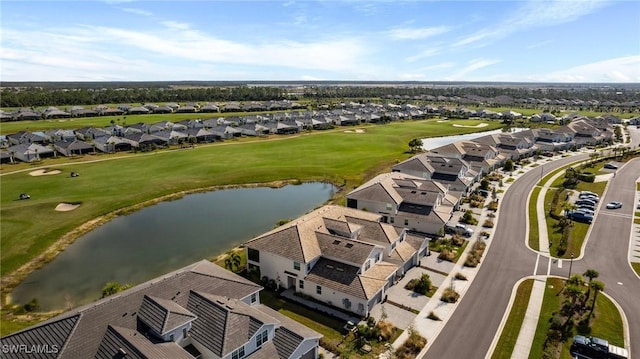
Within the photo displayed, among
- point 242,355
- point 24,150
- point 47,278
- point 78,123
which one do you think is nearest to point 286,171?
point 47,278

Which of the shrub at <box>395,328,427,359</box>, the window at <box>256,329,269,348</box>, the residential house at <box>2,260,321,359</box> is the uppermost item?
the residential house at <box>2,260,321,359</box>

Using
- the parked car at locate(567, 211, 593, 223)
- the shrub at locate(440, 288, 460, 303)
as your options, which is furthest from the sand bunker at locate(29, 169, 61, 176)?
the parked car at locate(567, 211, 593, 223)

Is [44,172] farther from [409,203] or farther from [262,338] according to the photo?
[262,338]

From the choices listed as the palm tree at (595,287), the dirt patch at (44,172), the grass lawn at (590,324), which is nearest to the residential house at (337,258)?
the grass lawn at (590,324)

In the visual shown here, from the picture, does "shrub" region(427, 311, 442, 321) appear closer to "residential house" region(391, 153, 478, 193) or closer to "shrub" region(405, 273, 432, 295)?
"shrub" region(405, 273, 432, 295)

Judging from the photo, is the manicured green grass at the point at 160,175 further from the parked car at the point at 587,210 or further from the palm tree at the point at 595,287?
the palm tree at the point at 595,287

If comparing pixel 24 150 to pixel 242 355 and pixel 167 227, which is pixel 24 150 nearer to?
pixel 167 227
